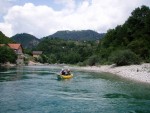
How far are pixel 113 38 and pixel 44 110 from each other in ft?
319

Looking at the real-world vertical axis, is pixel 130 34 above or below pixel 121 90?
above

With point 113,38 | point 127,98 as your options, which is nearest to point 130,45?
point 113,38

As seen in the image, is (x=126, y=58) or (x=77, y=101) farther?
(x=126, y=58)

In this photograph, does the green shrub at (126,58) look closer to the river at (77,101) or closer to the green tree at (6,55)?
the river at (77,101)

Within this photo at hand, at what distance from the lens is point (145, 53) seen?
94125 millimetres

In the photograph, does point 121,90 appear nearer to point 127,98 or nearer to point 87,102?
point 127,98

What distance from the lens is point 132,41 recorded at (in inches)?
3991

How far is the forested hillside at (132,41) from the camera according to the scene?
8675 cm

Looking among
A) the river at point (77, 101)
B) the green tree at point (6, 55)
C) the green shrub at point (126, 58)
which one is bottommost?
the river at point (77, 101)

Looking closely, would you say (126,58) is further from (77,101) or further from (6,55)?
(77,101)

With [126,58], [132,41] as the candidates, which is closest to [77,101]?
[126,58]

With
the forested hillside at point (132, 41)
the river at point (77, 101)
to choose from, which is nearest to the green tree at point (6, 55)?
the forested hillside at point (132, 41)

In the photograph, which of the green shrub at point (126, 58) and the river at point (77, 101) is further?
the green shrub at point (126, 58)

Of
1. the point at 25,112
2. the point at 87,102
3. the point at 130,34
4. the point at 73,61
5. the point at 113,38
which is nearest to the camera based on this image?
the point at 25,112
